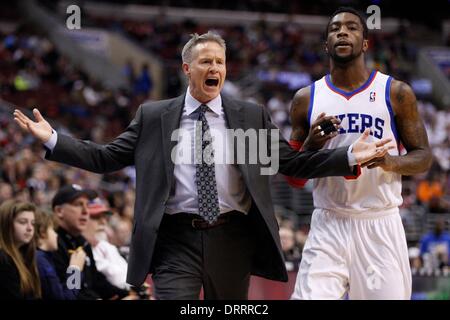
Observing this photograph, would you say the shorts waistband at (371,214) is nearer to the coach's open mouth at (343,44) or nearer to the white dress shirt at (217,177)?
the white dress shirt at (217,177)

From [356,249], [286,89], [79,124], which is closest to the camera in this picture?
[356,249]

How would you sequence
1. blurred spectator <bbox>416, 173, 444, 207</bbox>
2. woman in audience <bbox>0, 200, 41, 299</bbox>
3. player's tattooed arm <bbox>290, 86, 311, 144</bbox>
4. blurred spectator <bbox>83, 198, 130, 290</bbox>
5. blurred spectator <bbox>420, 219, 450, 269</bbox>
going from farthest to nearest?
blurred spectator <bbox>416, 173, 444, 207</bbox>
blurred spectator <bbox>420, 219, 450, 269</bbox>
blurred spectator <bbox>83, 198, 130, 290</bbox>
woman in audience <bbox>0, 200, 41, 299</bbox>
player's tattooed arm <bbox>290, 86, 311, 144</bbox>

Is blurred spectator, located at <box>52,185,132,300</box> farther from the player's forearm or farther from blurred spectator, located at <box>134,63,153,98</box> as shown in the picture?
blurred spectator, located at <box>134,63,153,98</box>

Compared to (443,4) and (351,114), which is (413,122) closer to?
(351,114)

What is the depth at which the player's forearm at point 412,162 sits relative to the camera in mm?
4977

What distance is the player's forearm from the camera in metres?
4.98

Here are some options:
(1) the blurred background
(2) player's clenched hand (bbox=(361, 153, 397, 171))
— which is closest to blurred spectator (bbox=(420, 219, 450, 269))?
(1) the blurred background

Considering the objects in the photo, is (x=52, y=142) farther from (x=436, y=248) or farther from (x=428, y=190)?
(x=428, y=190)

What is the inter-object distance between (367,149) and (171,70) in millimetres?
16868

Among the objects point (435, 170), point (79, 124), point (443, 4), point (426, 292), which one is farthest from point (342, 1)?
point (426, 292)

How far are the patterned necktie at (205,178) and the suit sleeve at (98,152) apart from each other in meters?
0.39

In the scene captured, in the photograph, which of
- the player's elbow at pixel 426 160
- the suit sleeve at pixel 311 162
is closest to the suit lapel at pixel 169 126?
the suit sleeve at pixel 311 162
